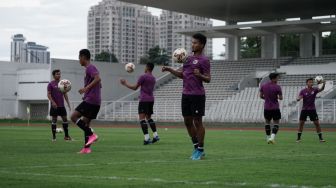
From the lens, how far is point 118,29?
13100 centimetres

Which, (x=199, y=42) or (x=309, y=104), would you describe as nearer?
(x=199, y=42)

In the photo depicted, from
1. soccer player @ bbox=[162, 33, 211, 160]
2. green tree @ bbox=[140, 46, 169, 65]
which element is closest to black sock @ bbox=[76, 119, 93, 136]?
soccer player @ bbox=[162, 33, 211, 160]

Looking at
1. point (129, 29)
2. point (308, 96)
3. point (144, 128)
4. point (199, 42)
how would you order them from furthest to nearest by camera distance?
point (129, 29) → point (308, 96) → point (144, 128) → point (199, 42)

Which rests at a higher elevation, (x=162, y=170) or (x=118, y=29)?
(x=118, y=29)

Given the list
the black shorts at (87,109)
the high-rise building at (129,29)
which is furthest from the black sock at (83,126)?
the high-rise building at (129,29)

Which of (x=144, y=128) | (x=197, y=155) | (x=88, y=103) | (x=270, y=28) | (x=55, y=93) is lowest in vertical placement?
(x=197, y=155)

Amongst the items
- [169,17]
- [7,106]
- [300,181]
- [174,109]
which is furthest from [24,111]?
[169,17]

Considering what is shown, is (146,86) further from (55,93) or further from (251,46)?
(251,46)

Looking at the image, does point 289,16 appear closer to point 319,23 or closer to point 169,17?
point 319,23

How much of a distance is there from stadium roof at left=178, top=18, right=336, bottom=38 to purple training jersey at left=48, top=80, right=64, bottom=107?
35074 millimetres

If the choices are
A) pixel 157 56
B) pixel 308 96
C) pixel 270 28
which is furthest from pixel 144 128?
pixel 157 56

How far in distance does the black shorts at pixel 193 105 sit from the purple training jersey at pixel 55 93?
867cm

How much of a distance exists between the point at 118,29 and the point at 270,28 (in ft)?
248

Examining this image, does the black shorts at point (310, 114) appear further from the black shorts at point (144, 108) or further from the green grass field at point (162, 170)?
the green grass field at point (162, 170)
